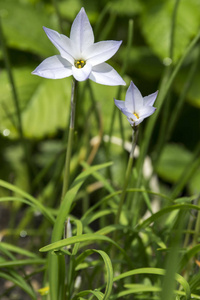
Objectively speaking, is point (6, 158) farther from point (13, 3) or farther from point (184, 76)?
point (184, 76)

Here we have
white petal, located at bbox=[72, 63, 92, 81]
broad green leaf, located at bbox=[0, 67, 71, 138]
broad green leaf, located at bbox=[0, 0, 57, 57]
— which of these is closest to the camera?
white petal, located at bbox=[72, 63, 92, 81]

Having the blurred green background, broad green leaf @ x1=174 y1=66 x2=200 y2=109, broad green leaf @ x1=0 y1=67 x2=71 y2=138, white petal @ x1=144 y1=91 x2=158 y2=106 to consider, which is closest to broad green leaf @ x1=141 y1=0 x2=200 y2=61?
the blurred green background

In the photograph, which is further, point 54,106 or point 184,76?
point 184,76

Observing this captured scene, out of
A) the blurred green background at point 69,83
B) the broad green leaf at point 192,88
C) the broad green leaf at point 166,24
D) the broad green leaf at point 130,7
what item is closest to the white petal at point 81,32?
the blurred green background at point 69,83

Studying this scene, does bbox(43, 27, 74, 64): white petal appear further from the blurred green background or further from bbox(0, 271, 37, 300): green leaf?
the blurred green background

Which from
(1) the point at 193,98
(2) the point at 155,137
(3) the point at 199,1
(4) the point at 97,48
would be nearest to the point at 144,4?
(3) the point at 199,1

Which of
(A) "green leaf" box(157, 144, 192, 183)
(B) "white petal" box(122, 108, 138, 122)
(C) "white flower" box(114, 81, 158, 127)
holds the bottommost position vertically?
(A) "green leaf" box(157, 144, 192, 183)

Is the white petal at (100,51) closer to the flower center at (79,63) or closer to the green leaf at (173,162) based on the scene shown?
the flower center at (79,63)
